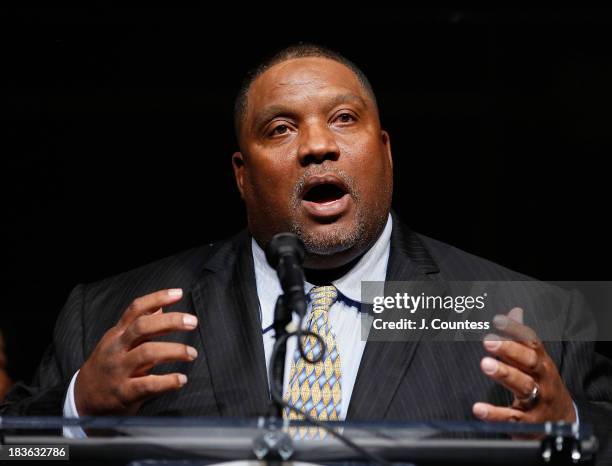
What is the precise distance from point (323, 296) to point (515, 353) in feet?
2.56

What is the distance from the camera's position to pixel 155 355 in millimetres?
1813

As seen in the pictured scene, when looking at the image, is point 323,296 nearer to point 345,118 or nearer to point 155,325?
point 345,118

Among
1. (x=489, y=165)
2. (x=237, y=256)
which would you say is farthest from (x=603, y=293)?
(x=237, y=256)

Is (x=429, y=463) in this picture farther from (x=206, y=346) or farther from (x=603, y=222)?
(x=603, y=222)

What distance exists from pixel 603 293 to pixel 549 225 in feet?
0.86

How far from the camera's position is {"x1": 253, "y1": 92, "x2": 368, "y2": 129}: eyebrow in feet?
8.21

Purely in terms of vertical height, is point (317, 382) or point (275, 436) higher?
point (317, 382)

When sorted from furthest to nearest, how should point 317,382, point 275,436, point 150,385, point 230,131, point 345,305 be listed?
point 230,131, point 345,305, point 317,382, point 150,385, point 275,436

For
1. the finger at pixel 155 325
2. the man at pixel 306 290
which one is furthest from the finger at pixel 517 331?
the finger at pixel 155 325

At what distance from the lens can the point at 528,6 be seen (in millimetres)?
2877

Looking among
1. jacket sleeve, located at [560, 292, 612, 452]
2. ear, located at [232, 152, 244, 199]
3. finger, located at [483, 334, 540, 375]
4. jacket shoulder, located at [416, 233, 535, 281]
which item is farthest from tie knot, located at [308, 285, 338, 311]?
finger, located at [483, 334, 540, 375]

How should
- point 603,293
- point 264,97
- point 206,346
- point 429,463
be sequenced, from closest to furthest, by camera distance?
point 429,463 → point 206,346 → point 264,97 → point 603,293
